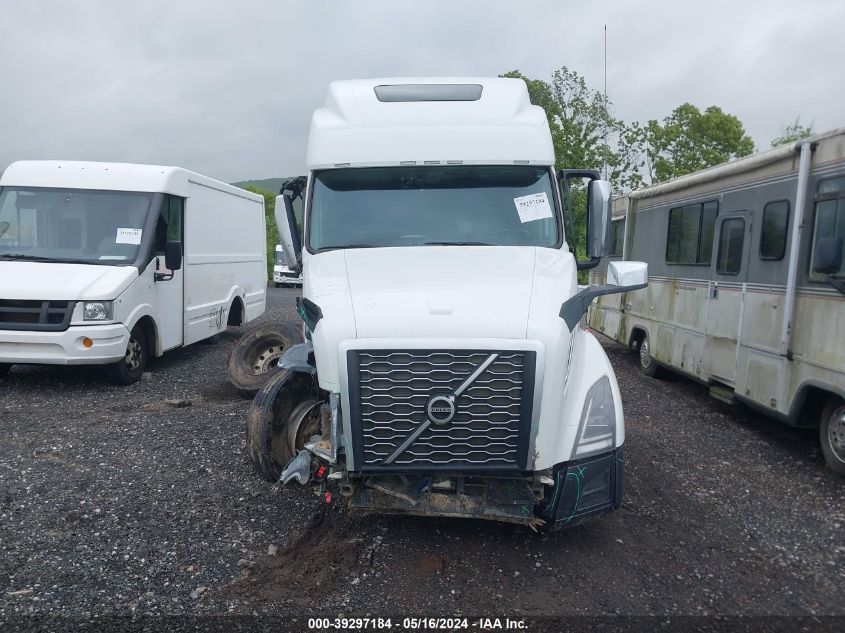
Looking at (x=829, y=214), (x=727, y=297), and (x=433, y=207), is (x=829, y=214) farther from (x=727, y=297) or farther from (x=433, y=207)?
(x=433, y=207)

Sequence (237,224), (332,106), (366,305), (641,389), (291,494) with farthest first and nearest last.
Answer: (237,224) < (641,389) < (332,106) < (291,494) < (366,305)

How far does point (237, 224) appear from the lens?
41.0ft

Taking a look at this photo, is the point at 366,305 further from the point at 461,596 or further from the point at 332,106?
the point at 332,106

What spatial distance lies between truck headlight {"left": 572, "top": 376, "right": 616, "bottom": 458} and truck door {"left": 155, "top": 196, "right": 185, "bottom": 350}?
6723 millimetres

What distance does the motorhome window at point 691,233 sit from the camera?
848 centimetres

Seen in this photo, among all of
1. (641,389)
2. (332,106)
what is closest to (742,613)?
(332,106)

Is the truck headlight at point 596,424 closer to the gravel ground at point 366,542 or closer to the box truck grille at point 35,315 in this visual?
the gravel ground at point 366,542

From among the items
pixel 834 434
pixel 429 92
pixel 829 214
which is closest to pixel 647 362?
pixel 834 434

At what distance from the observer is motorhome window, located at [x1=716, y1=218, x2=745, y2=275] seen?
25.1 ft

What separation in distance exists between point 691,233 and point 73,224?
8083 millimetres

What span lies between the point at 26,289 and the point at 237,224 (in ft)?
16.4

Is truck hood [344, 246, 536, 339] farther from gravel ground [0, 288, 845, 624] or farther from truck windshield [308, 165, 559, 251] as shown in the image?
gravel ground [0, 288, 845, 624]

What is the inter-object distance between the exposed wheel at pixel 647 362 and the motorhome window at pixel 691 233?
4.60ft

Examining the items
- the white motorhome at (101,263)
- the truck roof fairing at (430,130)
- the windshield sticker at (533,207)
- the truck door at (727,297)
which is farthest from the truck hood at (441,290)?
the white motorhome at (101,263)
